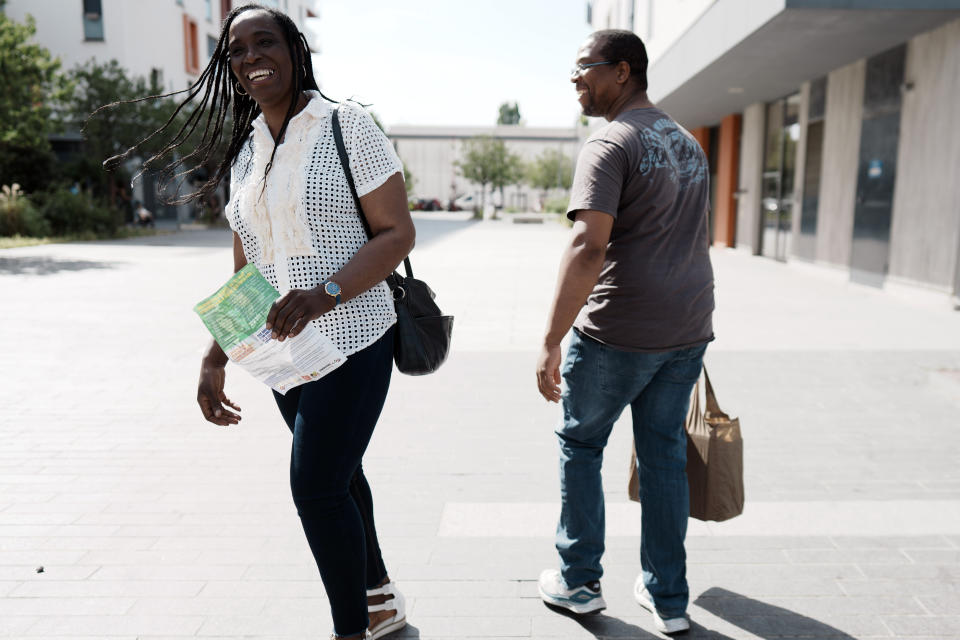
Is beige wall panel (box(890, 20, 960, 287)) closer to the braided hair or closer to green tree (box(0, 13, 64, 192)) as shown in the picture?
the braided hair

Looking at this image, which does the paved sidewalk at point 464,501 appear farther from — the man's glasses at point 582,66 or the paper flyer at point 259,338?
the man's glasses at point 582,66

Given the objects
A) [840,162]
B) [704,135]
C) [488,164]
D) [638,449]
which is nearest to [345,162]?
[638,449]

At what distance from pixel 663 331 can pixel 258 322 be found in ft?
3.81

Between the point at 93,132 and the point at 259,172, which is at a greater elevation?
the point at 93,132

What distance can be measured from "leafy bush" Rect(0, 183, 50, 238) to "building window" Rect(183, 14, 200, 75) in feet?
55.8

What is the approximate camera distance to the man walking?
2.33 m

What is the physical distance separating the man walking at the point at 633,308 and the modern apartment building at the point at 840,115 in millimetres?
8276

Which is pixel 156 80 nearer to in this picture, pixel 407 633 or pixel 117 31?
pixel 117 31

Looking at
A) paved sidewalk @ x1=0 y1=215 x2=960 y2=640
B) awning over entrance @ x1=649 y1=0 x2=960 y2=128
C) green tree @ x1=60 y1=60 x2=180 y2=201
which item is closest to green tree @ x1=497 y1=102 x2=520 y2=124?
green tree @ x1=60 y1=60 x2=180 y2=201

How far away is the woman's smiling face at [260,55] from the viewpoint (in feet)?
6.80

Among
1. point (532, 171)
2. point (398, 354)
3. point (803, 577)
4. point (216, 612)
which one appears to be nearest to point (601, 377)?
point (398, 354)

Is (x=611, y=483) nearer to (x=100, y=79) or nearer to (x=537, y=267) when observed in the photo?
(x=537, y=267)

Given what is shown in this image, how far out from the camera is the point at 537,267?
51.2 ft

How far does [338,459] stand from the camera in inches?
83.4
